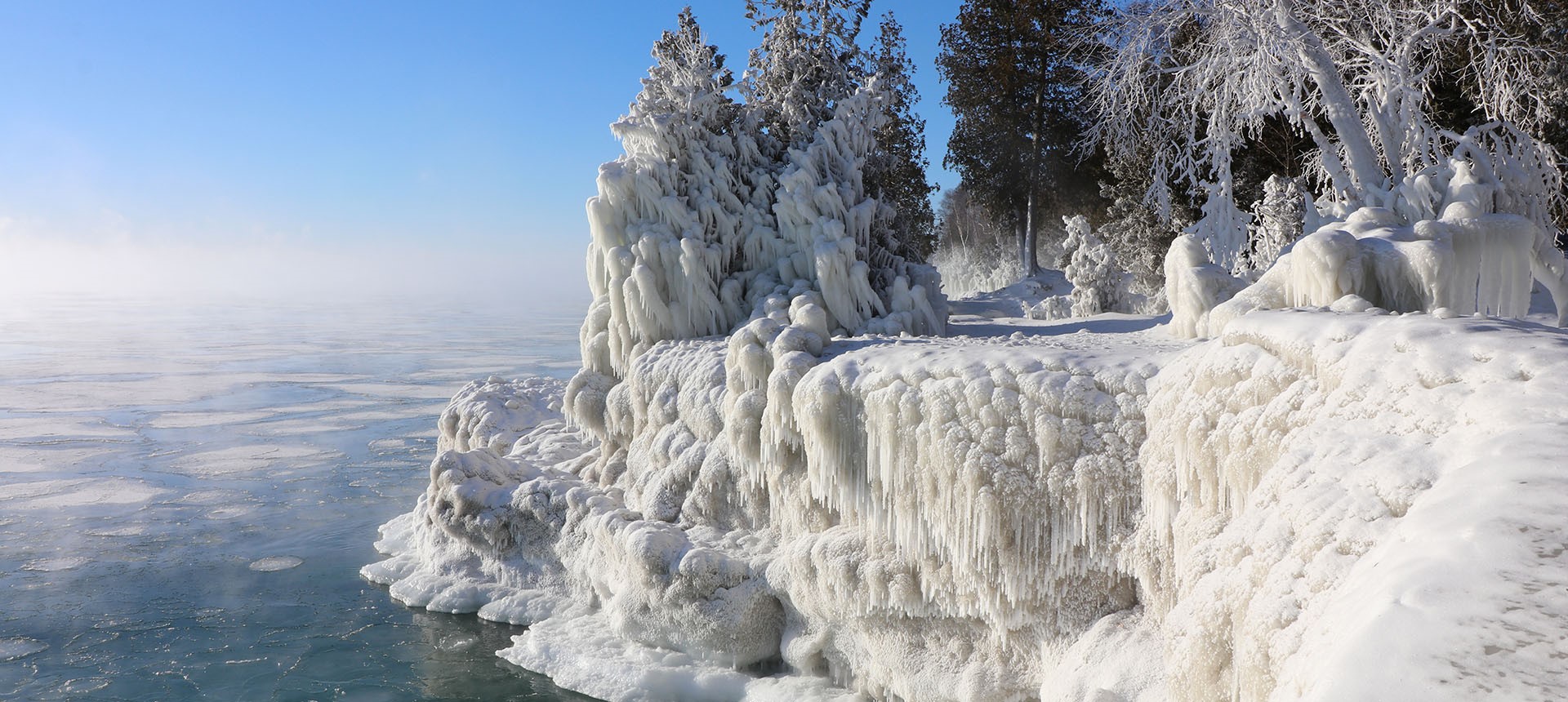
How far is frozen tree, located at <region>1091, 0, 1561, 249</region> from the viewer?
11109 mm

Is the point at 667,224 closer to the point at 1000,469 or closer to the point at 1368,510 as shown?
the point at 1000,469

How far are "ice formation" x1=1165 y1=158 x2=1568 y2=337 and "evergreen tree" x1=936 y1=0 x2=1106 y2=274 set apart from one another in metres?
16.1

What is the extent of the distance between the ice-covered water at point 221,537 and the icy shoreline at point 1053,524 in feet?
3.47

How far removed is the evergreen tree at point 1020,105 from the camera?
24.1m

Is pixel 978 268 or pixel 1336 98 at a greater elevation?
pixel 1336 98

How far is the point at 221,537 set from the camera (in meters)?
15.5

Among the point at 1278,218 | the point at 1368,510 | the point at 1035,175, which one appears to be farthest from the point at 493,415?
the point at 1368,510

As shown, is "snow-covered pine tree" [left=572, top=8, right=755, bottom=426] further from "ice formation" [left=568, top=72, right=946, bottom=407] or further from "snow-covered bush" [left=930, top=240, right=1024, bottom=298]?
"snow-covered bush" [left=930, top=240, right=1024, bottom=298]

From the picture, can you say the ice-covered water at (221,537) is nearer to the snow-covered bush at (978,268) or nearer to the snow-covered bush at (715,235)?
the snow-covered bush at (715,235)

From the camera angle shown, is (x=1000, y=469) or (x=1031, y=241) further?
(x=1031, y=241)

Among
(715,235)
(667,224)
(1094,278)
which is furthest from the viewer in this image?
(1094,278)

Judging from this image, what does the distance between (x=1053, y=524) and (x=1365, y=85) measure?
33.3ft

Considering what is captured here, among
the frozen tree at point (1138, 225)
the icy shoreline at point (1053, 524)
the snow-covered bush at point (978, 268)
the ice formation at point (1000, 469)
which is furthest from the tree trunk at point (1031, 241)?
the icy shoreline at point (1053, 524)

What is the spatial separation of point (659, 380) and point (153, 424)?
79.1ft
